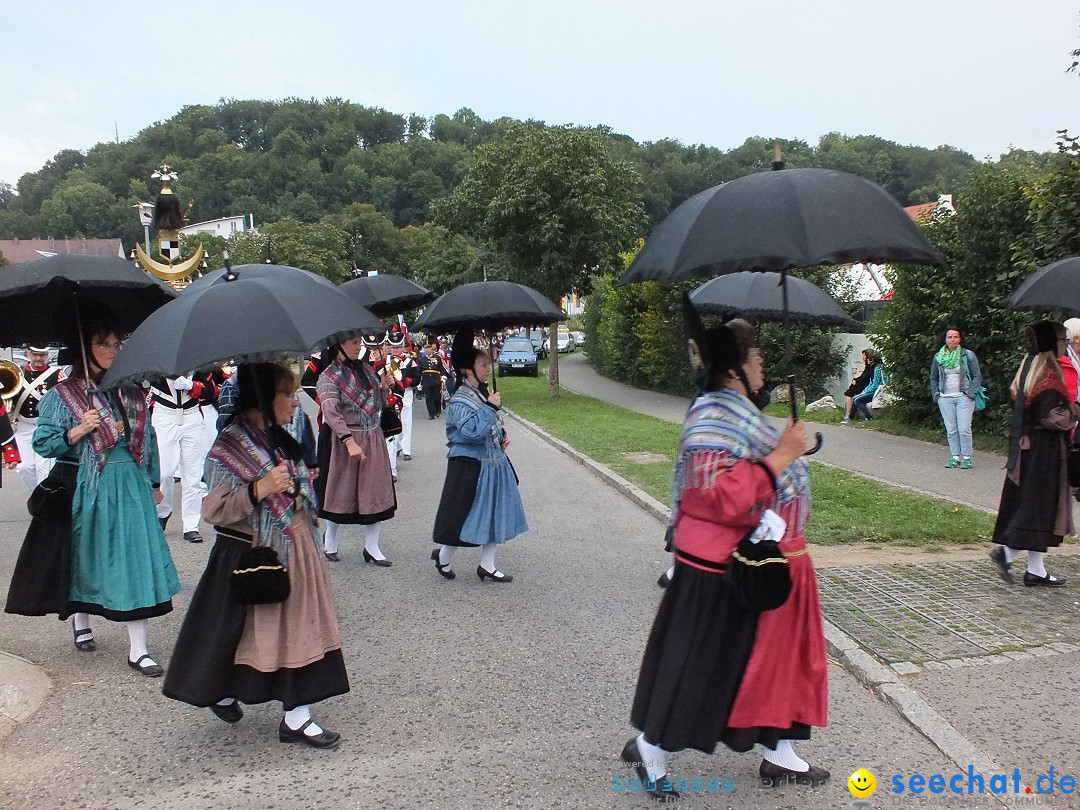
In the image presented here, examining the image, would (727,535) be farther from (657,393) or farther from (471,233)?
(657,393)

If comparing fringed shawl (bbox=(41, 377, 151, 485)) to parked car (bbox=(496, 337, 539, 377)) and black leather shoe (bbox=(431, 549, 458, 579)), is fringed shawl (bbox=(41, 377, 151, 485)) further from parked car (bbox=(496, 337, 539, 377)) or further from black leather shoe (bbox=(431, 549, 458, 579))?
parked car (bbox=(496, 337, 539, 377))

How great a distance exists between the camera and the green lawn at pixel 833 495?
7.24m

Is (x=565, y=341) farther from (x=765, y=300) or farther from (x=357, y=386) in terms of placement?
(x=765, y=300)

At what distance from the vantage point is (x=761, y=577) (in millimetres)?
2869

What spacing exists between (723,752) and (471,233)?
20132mm

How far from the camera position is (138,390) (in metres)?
4.74

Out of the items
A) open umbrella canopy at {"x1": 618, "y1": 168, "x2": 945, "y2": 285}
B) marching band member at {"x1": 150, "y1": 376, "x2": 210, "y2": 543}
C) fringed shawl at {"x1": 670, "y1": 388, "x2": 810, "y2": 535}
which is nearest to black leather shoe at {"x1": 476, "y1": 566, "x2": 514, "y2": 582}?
marching band member at {"x1": 150, "y1": 376, "x2": 210, "y2": 543}

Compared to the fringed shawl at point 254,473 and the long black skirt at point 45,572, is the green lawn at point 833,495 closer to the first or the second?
the fringed shawl at point 254,473

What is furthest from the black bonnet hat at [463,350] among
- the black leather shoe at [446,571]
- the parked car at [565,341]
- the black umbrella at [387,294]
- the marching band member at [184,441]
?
the parked car at [565,341]

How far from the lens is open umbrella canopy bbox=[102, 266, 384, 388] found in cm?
300

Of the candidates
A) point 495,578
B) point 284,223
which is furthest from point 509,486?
point 284,223

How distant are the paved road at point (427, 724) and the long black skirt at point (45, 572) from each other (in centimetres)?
39

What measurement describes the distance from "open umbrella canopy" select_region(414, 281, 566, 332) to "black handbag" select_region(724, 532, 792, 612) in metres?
3.62

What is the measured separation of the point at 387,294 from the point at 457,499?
6.59ft
